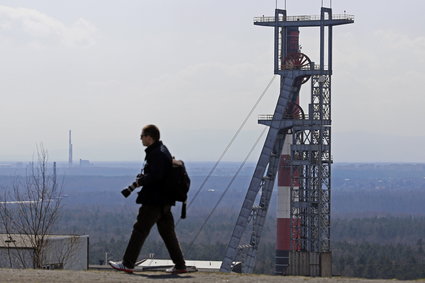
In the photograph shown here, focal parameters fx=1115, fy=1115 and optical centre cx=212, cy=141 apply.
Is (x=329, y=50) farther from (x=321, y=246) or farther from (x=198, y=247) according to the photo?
(x=198, y=247)

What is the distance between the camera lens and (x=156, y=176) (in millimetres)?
19719

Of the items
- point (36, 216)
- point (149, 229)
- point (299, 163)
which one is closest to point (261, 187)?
point (299, 163)

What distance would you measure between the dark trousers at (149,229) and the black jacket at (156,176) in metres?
0.17

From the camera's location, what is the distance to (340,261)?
161250 mm

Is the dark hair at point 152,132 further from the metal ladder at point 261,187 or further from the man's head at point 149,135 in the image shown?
the metal ladder at point 261,187

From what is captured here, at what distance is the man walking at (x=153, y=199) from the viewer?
1977 centimetres

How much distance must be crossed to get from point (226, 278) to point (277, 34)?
7848 centimetres

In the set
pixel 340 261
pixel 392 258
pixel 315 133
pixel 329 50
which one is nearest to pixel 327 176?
pixel 315 133

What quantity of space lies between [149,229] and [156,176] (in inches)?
44.3

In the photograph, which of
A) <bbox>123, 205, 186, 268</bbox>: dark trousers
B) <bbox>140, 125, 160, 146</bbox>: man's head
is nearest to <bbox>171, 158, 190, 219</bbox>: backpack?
<bbox>123, 205, 186, 268</bbox>: dark trousers

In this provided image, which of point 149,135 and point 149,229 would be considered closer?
point 149,135

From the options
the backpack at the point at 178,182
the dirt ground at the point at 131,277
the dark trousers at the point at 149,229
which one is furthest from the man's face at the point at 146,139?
the dirt ground at the point at 131,277

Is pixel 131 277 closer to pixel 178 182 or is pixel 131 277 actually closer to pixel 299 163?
pixel 178 182

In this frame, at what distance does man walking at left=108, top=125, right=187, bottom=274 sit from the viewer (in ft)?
64.8
